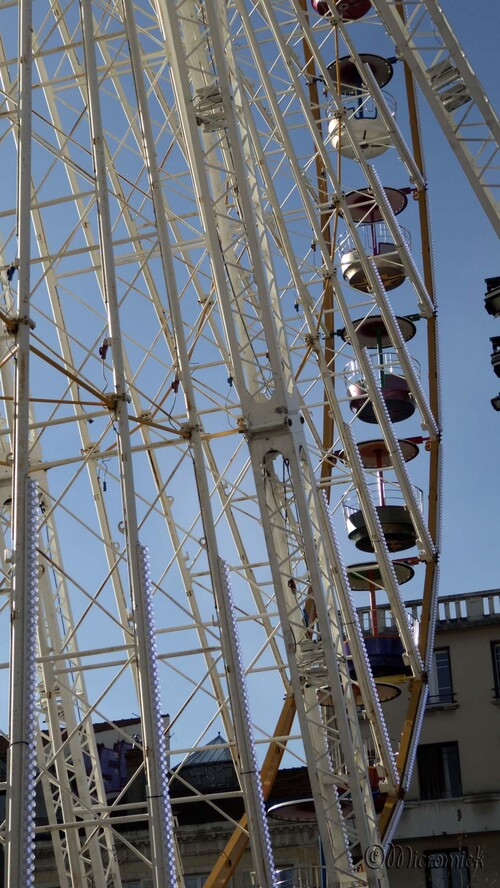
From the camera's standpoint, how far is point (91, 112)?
1784 centimetres

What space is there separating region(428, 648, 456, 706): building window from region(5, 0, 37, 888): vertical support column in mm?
22217

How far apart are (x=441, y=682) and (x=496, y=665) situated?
4.95 feet

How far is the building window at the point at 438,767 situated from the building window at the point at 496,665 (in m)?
1.72

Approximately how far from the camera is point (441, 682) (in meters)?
35.4

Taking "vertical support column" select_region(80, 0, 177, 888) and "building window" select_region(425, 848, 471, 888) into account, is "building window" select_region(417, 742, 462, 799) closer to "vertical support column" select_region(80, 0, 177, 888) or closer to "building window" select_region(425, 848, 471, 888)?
"building window" select_region(425, 848, 471, 888)

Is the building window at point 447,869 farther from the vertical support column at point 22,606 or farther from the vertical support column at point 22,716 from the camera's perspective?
the vertical support column at point 22,716

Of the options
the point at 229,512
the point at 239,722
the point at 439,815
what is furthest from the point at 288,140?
the point at 439,815

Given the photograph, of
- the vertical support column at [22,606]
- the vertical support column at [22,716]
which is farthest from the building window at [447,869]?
the vertical support column at [22,716]

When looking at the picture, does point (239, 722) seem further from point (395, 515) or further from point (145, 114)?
point (395, 515)

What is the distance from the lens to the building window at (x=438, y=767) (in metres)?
34.7

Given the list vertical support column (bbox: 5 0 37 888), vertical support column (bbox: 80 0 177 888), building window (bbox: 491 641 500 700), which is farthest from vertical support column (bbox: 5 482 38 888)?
building window (bbox: 491 641 500 700)

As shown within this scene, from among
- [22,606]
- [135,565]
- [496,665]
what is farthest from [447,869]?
[22,606]

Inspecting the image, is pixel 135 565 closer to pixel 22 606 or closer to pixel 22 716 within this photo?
pixel 22 606

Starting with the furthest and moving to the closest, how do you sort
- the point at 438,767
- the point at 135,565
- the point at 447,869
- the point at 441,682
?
the point at 441,682, the point at 438,767, the point at 447,869, the point at 135,565
